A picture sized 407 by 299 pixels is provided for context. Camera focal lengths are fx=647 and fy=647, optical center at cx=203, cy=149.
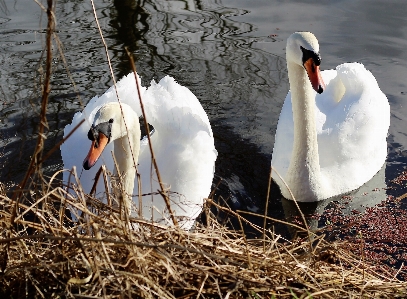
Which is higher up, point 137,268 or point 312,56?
point 312,56

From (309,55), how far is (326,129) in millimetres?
1226

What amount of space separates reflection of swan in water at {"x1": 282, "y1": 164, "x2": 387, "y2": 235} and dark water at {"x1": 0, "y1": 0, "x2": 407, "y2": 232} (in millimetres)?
62

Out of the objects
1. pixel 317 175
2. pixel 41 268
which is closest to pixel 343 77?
pixel 317 175

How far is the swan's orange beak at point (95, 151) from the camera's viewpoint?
14.1 feet

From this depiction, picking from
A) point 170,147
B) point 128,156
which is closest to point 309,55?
point 170,147

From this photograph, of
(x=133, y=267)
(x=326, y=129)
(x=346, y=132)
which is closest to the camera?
(x=133, y=267)

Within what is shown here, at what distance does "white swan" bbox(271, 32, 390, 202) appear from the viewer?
584 cm

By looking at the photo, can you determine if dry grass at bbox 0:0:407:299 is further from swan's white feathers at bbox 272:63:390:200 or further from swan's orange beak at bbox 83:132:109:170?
swan's white feathers at bbox 272:63:390:200

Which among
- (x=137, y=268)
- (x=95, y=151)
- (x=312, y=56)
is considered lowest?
(x=137, y=268)

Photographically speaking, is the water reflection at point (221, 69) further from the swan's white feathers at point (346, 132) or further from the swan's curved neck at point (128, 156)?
the swan's curved neck at point (128, 156)

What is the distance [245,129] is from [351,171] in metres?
1.45

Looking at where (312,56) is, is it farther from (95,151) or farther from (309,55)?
(95,151)

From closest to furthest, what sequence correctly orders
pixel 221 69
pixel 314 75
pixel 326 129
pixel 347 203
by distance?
pixel 314 75
pixel 347 203
pixel 326 129
pixel 221 69

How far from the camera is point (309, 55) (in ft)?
18.0
